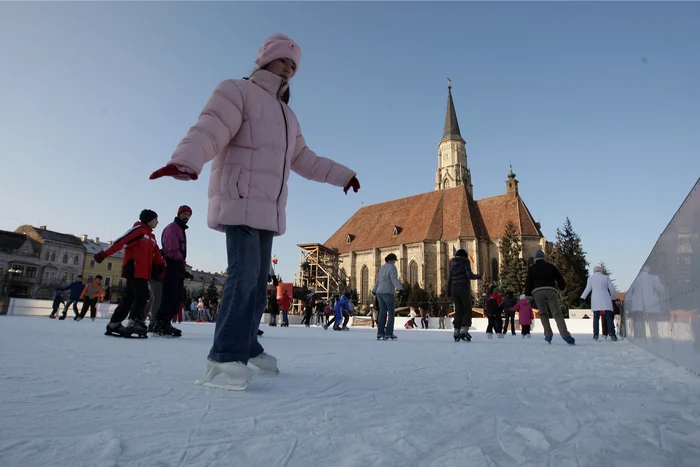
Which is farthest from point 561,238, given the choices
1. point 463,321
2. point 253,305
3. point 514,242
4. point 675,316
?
point 253,305

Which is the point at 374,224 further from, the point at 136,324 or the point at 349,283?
the point at 136,324

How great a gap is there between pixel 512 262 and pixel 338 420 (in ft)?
134

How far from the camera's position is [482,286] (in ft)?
134

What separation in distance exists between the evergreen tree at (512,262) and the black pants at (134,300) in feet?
115

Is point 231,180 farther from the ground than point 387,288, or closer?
farther from the ground

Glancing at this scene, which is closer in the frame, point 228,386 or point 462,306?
point 228,386

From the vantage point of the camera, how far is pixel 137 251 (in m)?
5.42

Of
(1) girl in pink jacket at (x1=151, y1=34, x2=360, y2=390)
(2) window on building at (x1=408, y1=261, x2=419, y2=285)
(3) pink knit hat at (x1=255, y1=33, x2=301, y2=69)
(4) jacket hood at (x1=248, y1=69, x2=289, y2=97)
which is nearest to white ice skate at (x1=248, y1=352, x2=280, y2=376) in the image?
(1) girl in pink jacket at (x1=151, y1=34, x2=360, y2=390)

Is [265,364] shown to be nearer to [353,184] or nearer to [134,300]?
[353,184]

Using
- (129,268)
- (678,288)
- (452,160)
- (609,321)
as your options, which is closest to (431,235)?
(452,160)

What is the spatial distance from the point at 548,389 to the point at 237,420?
1.72 meters

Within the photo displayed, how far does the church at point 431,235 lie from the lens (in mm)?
44250

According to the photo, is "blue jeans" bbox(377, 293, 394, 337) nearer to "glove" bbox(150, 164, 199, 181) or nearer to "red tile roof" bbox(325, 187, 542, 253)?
"glove" bbox(150, 164, 199, 181)

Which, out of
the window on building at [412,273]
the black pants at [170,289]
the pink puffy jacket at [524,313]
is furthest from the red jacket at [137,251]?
the window on building at [412,273]
